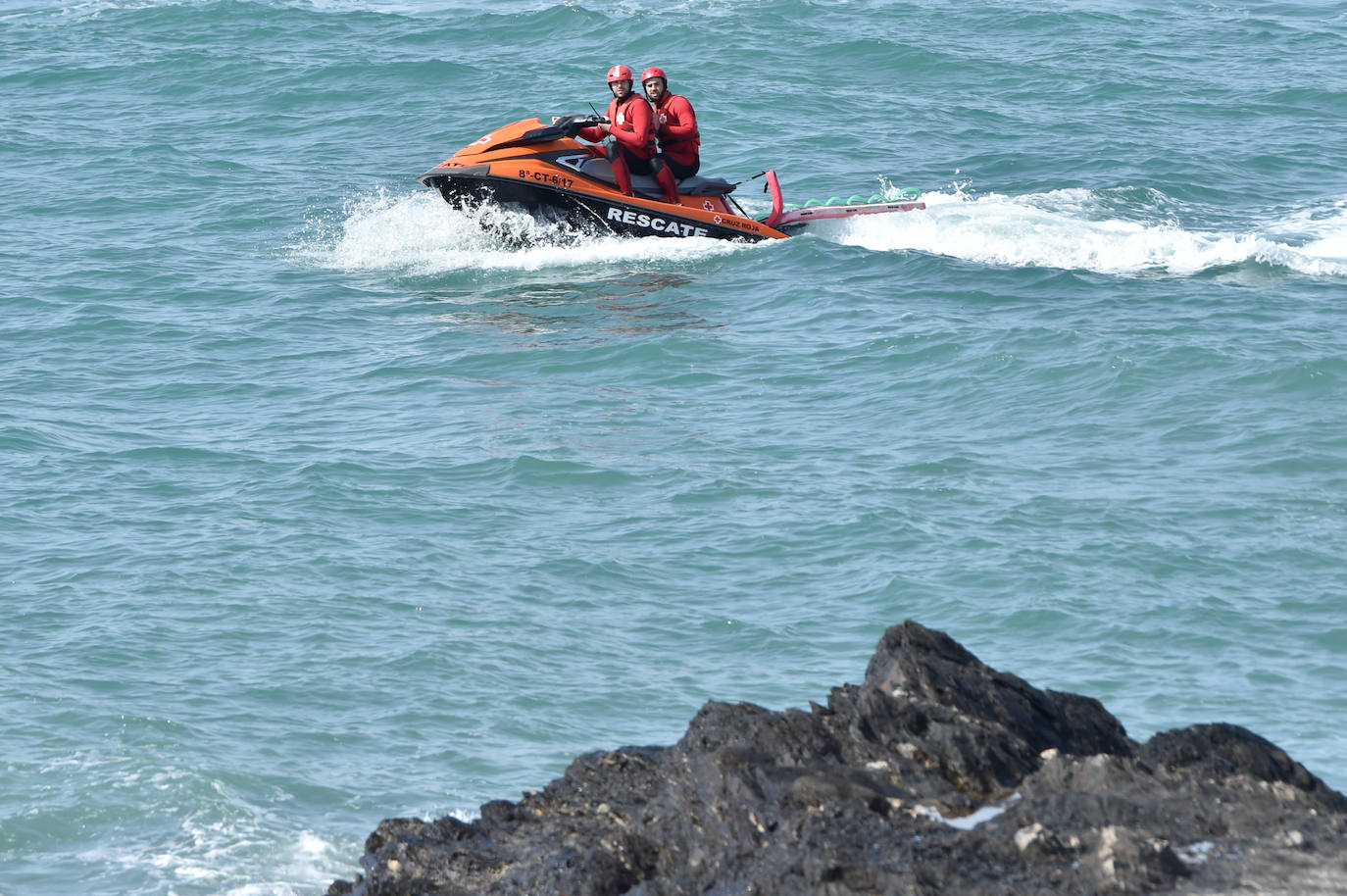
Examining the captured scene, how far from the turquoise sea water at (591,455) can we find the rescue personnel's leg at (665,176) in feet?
1.52

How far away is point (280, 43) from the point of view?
23.6 metres

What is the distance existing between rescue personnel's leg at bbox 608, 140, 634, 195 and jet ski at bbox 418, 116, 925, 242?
7cm

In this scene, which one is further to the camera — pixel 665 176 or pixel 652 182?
pixel 652 182

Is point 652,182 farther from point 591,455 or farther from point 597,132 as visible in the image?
point 591,455

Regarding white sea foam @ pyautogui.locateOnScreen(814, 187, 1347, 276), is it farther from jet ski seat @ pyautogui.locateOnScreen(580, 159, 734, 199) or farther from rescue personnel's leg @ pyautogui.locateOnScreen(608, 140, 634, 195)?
rescue personnel's leg @ pyautogui.locateOnScreen(608, 140, 634, 195)

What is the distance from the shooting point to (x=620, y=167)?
14086mm

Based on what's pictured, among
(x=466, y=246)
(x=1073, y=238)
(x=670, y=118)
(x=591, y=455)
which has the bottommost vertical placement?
(x=591, y=455)

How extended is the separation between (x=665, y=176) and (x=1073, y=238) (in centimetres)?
380

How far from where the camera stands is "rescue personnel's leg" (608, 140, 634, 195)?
13984 mm

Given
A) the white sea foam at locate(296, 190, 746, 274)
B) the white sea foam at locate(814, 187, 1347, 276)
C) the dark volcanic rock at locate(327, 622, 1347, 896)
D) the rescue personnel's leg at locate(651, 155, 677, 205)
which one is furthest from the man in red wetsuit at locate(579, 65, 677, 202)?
the dark volcanic rock at locate(327, 622, 1347, 896)

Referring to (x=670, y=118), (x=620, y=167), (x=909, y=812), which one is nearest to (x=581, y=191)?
(x=620, y=167)

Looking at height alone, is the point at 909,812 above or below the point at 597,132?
below

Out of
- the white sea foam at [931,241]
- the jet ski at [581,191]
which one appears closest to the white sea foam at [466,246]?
the white sea foam at [931,241]

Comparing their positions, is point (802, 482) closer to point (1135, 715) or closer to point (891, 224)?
point (1135, 715)
